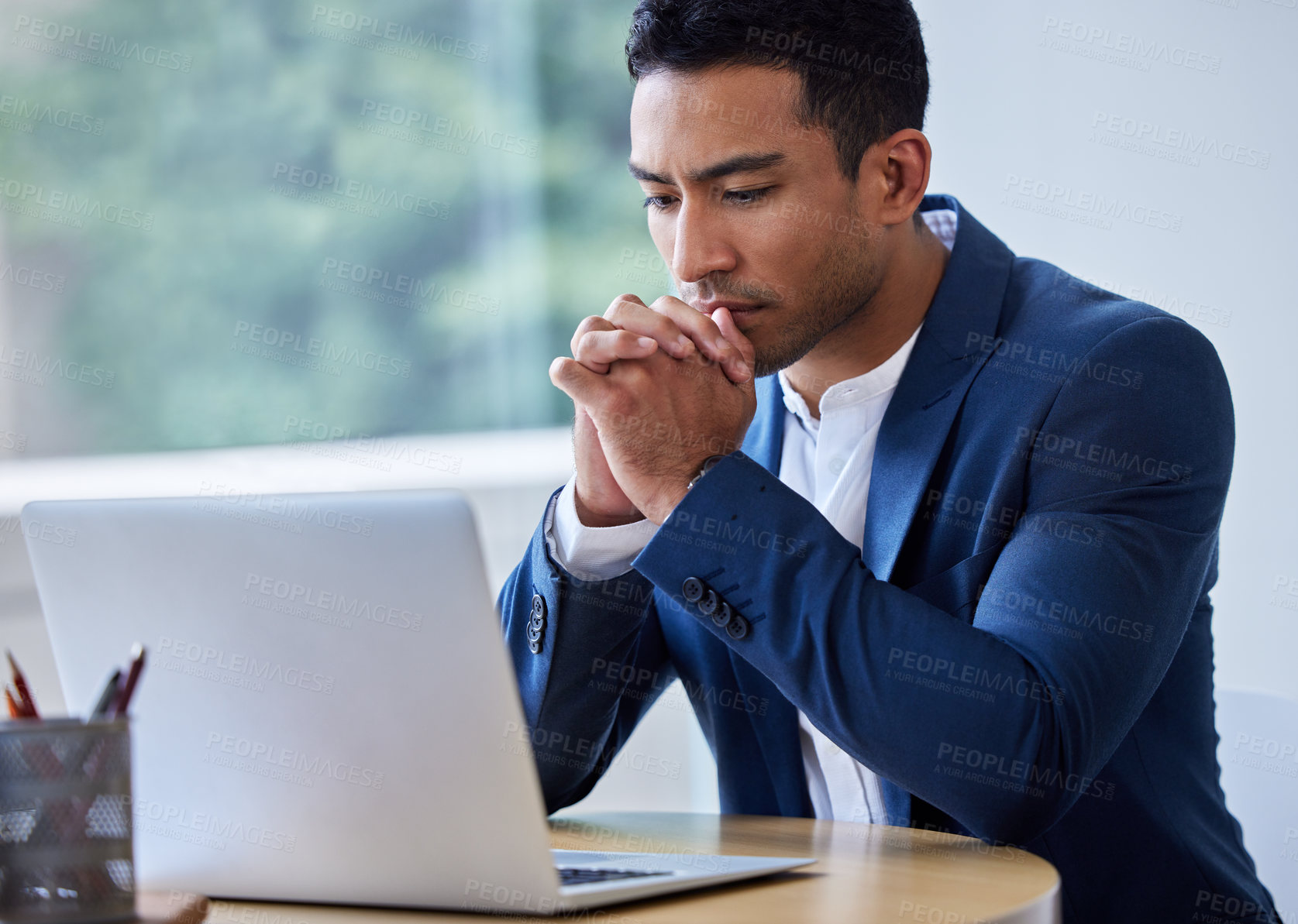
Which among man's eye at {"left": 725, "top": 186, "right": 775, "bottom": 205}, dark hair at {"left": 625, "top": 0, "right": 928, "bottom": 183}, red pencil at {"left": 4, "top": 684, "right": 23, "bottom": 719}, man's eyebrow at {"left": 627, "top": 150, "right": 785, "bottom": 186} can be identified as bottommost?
red pencil at {"left": 4, "top": 684, "right": 23, "bottom": 719}

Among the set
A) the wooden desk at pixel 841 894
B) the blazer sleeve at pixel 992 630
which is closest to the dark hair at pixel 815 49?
the blazer sleeve at pixel 992 630

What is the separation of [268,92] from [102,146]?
48 cm

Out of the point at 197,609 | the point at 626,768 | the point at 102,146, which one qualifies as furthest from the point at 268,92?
the point at 197,609

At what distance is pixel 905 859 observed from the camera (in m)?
1.05

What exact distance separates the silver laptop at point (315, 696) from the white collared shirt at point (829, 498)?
492mm

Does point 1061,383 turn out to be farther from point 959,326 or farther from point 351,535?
point 351,535

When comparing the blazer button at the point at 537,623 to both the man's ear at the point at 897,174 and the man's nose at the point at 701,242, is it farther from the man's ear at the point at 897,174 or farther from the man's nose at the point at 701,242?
the man's ear at the point at 897,174

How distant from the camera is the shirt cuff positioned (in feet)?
4.49

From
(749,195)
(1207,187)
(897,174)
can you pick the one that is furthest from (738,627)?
(1207,187)

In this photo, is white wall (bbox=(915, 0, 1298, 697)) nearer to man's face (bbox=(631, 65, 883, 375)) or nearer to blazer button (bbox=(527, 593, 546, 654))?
man's face (bbox=(631, 65, 883, 375))

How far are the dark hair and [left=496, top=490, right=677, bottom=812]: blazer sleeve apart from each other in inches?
25.2

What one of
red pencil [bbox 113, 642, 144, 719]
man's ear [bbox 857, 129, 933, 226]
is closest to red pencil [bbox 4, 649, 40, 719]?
red pencil [bbox 113, 642, 144, 719]

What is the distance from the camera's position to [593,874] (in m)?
0.93

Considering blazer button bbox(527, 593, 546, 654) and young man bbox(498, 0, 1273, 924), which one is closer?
young man bbox(498, 0, 1273, 924)
